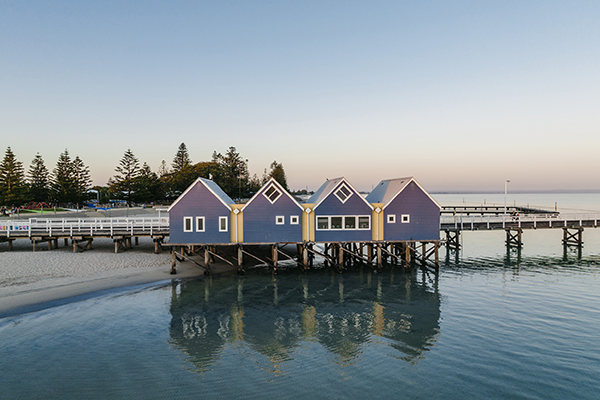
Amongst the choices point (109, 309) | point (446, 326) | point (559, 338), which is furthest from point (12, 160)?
point (559, 338)

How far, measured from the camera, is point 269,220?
29.3 meters

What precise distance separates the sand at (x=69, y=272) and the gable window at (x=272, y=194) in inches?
321

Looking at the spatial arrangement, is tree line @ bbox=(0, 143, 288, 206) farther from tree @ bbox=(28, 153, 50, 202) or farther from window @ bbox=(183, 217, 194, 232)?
window @ bbox=(183, 217, 194, 232)

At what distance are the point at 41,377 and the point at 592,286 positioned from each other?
3594 cm

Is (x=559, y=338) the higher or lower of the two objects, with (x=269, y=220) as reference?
lower

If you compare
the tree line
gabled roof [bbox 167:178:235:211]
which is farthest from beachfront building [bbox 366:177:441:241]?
the tree line

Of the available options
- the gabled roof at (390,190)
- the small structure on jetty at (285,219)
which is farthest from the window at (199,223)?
the gabled roof at (390,190)

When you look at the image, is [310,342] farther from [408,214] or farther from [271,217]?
[408,214]

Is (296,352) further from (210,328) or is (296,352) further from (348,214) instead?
(348,214)

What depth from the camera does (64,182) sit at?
80500mm

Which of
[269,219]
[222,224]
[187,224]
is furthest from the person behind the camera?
[269,219]

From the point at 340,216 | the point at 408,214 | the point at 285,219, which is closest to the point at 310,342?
the point at 285,219

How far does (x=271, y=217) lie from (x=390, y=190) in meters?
11.6

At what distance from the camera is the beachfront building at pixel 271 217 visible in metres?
29.1
